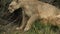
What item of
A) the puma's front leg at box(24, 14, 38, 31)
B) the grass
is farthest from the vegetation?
the puma's front leg at box(24, 14, 38, 31)

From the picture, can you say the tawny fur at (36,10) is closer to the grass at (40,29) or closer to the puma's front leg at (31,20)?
the puma's front leg at (31,20)

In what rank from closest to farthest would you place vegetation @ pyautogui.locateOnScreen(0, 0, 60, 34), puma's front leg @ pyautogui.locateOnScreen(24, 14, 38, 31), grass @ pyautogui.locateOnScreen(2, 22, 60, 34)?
grass @ pyautogui.locateOnScreen(2, 22, 60, 34)
vegetation @ pyautogui.locateOnScreen(0, 0, 60, 34)
puma's front leg @ pyautogui.locateOnScreen(24, 14, 38, 31)

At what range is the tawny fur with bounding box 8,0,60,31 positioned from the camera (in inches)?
328

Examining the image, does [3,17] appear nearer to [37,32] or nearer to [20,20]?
[20,20]

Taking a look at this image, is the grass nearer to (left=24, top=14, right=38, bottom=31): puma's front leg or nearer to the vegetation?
the vegetation

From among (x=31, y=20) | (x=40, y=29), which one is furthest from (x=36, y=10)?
(x=40, y=29)

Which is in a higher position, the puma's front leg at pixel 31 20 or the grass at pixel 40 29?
the puma's front leg at pixel 31 20

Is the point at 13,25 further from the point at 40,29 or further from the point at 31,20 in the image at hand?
the point at 40,29

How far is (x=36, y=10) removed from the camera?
8453 mm

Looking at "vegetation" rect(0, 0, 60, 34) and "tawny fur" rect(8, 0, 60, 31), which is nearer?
"vegetation" rect(0, 0, 60, 34)

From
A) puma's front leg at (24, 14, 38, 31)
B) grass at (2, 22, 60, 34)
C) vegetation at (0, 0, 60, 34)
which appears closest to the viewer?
grass at (2, 22, 60, 34)

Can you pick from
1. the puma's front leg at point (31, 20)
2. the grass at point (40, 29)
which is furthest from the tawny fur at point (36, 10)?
the grass at point (40, 29)

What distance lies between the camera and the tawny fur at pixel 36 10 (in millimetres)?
8344

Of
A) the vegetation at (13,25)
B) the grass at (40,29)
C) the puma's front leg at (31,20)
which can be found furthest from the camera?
the puma's front leg at (31,20)
